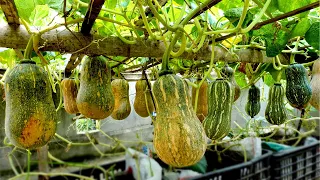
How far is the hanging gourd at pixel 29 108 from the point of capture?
606mm

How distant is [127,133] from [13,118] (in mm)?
2319

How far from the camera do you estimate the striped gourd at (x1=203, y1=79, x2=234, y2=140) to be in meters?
0.83

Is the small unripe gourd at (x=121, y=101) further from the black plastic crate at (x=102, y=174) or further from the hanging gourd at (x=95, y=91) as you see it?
the black plastic crate at (x=102, y=174)

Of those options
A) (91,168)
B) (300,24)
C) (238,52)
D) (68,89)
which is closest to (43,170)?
(91,168)

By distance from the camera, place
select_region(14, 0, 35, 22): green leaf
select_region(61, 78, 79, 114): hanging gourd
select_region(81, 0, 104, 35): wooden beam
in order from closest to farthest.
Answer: select_region(81, 0, 104, 35): wooden beam
select_region(14, 0, 35, 22): green leaf
select_region(61, 78, 79, 114): hanging gourd

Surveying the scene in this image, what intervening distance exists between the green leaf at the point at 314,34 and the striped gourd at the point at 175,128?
1.30 feet

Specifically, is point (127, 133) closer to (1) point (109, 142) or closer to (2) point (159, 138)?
(1) point (109, 142)

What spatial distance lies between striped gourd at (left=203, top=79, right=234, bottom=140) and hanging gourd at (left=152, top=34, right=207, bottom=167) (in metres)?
0.19

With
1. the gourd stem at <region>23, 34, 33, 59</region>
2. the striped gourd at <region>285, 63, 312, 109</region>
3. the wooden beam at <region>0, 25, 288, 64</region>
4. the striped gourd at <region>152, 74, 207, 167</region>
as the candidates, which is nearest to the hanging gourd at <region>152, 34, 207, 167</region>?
the striped gourd at <region>152, 74, 207, 167</region>

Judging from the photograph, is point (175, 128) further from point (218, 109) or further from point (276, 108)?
point (276, 108)

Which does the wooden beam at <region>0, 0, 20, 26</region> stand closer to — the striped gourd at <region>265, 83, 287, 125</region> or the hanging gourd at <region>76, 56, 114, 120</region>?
the hanging gourd at <region>76, 56, 114, 120</region>

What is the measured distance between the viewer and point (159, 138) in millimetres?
624

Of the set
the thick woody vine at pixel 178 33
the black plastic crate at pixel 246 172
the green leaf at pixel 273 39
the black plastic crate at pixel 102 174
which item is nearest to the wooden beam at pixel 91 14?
the thick woody vine at pixel 178 33

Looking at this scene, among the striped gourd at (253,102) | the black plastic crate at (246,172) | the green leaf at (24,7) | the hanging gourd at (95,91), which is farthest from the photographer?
the black plastic crate at (246,172)
